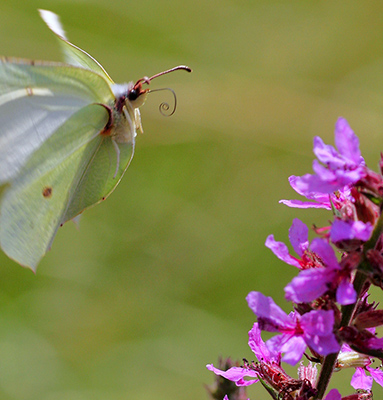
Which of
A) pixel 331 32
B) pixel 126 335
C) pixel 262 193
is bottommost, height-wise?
pixel 126 335

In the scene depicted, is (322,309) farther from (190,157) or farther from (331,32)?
(331,32)

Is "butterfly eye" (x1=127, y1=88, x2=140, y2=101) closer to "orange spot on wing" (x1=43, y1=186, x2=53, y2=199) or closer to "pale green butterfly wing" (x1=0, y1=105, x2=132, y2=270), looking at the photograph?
"pale green butterfly wing" (x1=0, y1=105, x2=132, y2=270)

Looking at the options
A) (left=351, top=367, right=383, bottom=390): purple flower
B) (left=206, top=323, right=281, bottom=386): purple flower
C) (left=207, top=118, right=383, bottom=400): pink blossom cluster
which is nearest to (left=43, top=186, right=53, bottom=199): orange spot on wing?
(left=206, top=323, right=281, bottom=386): purple flower

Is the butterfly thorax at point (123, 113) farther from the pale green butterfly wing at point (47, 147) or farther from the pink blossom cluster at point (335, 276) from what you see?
the pink blossom cluster at point (335, 276)

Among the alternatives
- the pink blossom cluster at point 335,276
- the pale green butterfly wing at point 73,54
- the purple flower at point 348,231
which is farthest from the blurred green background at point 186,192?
the purple flower at point 348,231

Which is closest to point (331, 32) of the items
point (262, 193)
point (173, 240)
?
point (262, 193)

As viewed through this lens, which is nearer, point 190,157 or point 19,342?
point 19,342
